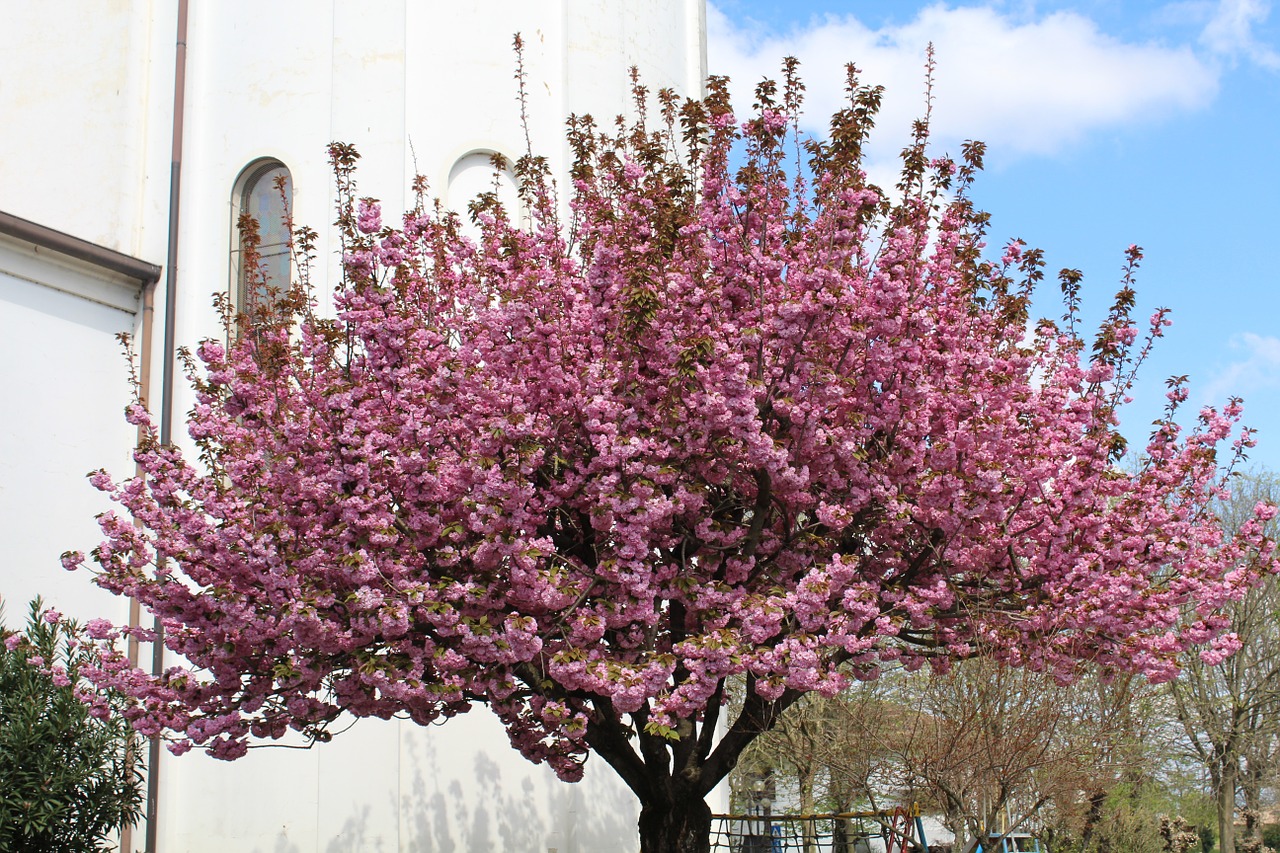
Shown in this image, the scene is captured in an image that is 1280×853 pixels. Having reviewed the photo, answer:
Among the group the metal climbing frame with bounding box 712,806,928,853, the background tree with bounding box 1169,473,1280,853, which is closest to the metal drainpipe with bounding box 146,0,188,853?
the metal climbing frame with bounding box 712,806,928,853

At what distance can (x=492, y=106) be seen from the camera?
17453 millimetres

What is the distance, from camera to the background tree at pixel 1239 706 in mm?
28188

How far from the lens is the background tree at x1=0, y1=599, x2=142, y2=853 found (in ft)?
38.7

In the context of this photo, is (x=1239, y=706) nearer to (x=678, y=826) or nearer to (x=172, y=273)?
(x=678, y=826)

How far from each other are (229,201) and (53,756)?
8509mm

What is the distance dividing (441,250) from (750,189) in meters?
3.17

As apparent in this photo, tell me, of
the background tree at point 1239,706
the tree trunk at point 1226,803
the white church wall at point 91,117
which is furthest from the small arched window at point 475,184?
the tree trunk at point 1226,803

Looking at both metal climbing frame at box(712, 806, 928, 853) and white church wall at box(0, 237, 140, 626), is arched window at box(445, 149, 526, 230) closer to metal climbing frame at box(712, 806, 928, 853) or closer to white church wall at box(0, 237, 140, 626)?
white church wall at box(0, 237, 140, 626)

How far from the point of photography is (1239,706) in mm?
28344

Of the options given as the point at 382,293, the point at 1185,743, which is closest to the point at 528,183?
the point at 382,293

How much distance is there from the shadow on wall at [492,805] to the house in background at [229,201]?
0.08ft

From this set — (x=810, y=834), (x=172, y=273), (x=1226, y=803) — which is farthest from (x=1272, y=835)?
(x=172, y=273)

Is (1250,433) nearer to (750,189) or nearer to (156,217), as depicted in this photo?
(750,189)

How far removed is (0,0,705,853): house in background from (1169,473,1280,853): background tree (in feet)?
56.3
